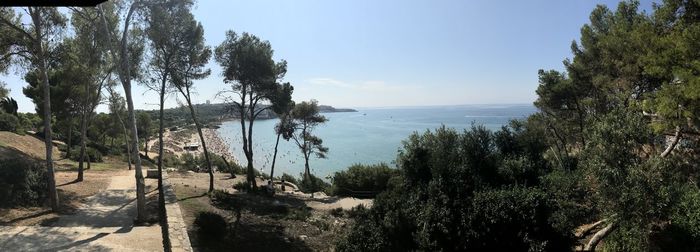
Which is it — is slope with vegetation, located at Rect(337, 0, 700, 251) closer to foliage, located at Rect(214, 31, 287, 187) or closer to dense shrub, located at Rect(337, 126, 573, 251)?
dense shrub, located at Rect(337, 126, 573, 251)

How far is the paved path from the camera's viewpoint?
962 cm

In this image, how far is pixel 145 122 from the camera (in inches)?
1809

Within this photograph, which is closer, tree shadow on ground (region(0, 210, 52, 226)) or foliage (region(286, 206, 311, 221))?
tree shadow on ground (region(0, 210, 52, 226))

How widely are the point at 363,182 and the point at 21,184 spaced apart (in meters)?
18.9

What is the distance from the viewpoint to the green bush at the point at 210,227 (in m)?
12.6

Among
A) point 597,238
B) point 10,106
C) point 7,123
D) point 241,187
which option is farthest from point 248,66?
point 10,106

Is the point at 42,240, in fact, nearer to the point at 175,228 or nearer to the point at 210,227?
the point at 175,228

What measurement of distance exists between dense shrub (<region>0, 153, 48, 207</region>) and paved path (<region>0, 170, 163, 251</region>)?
1.44 metres

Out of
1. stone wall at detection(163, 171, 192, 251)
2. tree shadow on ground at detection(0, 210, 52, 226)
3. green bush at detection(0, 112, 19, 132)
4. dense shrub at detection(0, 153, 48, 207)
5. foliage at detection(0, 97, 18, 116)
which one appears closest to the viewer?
stone wall at detection(163, 171, 192, 251)

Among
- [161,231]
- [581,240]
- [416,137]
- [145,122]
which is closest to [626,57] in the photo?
[581,240]

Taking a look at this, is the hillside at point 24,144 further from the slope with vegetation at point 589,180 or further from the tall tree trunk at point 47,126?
the slope with vegetation at point 589,180

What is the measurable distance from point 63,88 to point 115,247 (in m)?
25.4

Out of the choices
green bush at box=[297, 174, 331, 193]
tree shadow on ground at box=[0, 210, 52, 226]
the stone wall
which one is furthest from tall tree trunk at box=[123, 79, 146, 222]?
green bush at box=[297, 174, 331, 193]

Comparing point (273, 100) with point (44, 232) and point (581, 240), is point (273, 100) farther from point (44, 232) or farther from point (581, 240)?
point (581, 240)
